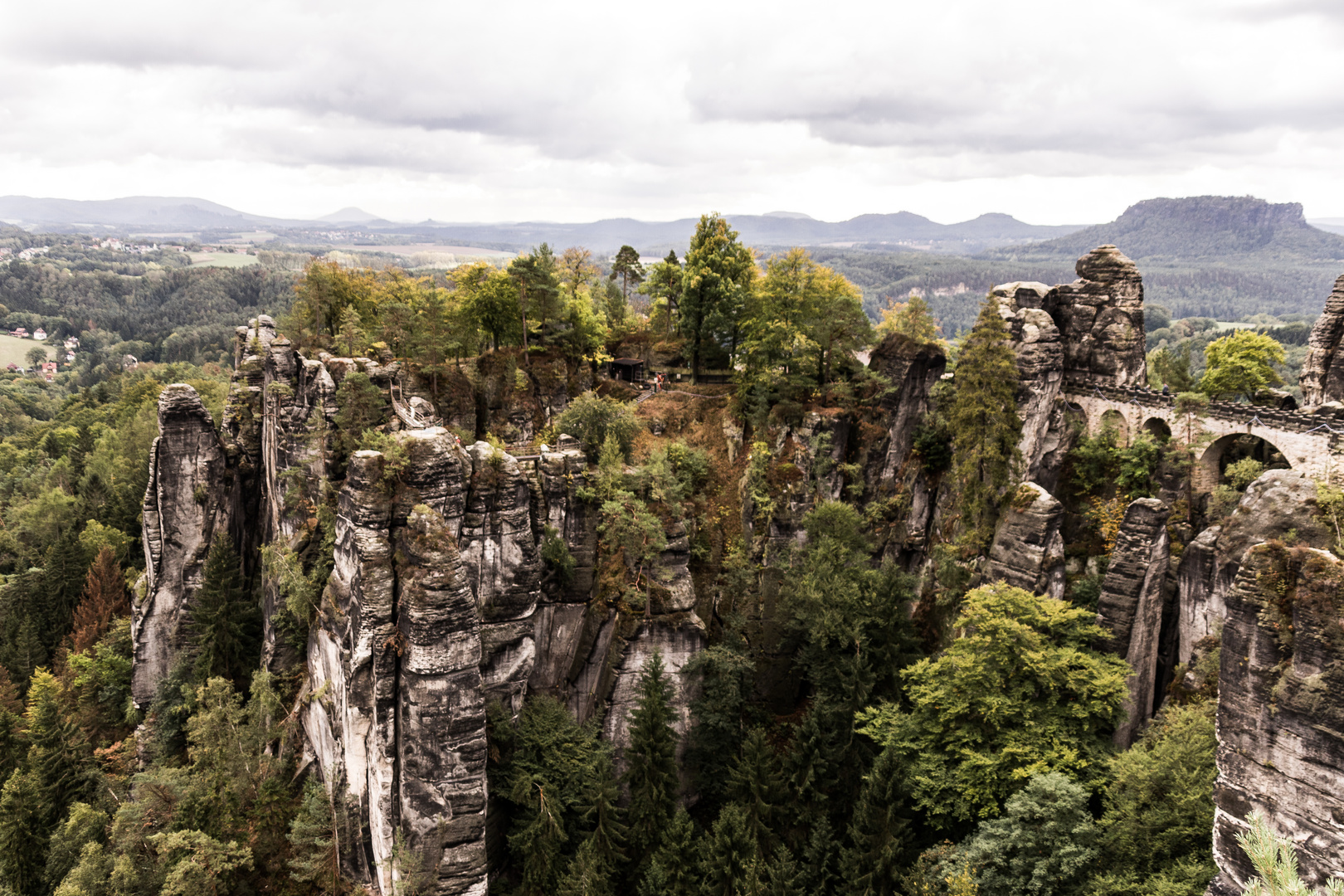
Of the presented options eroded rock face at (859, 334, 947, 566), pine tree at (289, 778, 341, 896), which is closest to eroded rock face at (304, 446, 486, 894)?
pine tree at (289, 778, 341, 896)

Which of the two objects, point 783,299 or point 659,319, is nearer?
point 783,299

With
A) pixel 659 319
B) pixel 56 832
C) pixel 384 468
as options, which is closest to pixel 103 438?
pixel 56 832

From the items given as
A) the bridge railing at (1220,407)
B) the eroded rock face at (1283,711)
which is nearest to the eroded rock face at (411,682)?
the eroded rock face at (1283,711)

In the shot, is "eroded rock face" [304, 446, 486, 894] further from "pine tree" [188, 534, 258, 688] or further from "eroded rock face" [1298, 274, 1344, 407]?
"eroded rock face" [1298, 274, 1344, 407]

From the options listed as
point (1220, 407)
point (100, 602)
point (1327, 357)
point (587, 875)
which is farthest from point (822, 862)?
point (100, 602)

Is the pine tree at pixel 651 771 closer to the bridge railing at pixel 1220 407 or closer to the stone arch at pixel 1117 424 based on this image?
the stone arch at pixel 1117 424

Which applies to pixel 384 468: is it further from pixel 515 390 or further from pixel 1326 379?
pixel 1326 379
